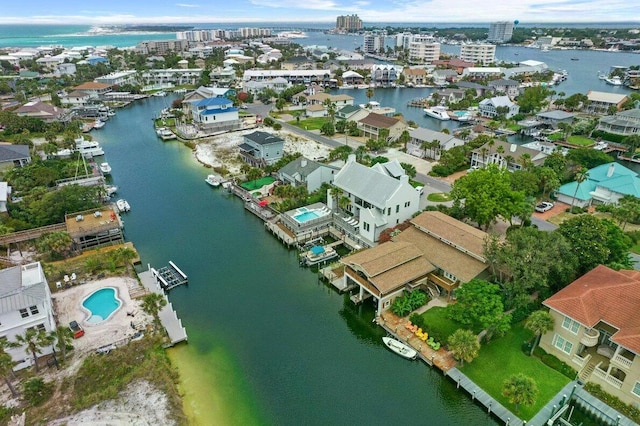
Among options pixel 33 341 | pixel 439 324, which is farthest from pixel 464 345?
pixel 33 341

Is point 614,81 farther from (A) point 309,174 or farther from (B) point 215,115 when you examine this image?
(A) point 309,174

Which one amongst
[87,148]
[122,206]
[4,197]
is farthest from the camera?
[87,148]

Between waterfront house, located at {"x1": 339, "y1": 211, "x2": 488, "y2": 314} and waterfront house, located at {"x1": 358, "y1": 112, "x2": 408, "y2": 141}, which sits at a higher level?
waterfront house, located at {"x1": 358, "y1": 112, "x2": 408, "y2": 141}

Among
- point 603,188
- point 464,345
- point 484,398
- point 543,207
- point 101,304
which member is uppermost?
point 603,188

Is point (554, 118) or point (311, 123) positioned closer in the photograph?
point (554, 118)

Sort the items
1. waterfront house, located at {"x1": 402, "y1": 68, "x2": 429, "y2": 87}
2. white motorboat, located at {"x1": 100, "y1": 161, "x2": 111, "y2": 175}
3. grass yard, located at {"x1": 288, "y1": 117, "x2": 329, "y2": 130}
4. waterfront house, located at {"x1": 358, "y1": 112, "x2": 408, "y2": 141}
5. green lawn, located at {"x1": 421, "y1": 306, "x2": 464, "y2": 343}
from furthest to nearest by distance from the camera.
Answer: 1. waterfront house, located at {"x1": 402, "y1": 68, "x2": 429, "y2": 87}
2. grass yard, located at {"x1": 288, "y1": 117, "x2": 329, "y2": 130}
3. waterfront house, located at {"x1": 358, "y1": 112, "x2": 408, "y2": 141}
4. white motorboat, located at {"x1": 100, "y1": 161, "x2": 111, "y2": 175}
5. green lawn, located at {"x1": 421, "y1": 306, "x2": 464, "y2": 343}

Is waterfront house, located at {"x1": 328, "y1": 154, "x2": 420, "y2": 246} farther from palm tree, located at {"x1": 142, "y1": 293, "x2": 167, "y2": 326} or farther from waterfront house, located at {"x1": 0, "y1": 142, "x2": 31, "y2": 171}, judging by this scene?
waterfront house, located at {"x1": 0, "y1": 142, "x2": 31, "y2": 171}

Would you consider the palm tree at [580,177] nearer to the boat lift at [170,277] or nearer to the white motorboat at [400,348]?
the white motorboat at [400,348]

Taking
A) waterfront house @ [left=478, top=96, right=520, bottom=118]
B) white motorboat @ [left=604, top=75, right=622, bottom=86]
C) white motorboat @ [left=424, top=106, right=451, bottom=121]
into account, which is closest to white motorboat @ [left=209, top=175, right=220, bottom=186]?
white motorboat @ [left=424, top=106, right=451, bottom=121]
